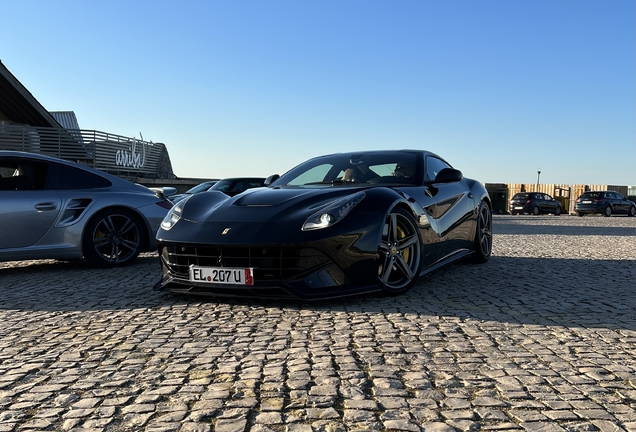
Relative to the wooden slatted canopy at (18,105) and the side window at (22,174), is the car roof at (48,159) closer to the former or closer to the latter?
the side window at (22,174)

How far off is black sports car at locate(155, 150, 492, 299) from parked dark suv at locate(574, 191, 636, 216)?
96.5 ft

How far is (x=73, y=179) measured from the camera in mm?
6734

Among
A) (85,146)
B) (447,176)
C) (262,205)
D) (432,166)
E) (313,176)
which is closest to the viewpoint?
(262,205)

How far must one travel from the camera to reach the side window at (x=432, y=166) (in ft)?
19.4

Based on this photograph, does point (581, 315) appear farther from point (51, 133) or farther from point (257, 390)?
point (51, 133)

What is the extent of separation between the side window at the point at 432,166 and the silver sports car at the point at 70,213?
3.14m

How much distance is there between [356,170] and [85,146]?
770 inches

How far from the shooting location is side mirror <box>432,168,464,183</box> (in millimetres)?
5703

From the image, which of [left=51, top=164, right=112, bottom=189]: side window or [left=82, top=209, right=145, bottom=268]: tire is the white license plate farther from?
[left=51, top=164, right=112, bottom=189]: side window

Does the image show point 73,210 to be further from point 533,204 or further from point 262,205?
point 533,204

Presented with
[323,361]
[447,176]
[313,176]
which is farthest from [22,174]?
[323,361]

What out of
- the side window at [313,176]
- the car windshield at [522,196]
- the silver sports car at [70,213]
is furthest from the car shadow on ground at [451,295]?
the car windshield at [522,196]

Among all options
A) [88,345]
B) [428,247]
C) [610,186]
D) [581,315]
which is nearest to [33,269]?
[88,345]

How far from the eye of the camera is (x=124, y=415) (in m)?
2.32
